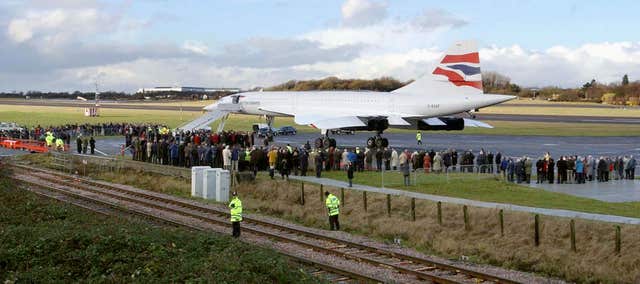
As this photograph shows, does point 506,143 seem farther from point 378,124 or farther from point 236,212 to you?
point 236,212

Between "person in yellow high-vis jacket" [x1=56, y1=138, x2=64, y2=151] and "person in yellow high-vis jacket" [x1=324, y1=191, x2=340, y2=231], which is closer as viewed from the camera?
"person in yellow high-vis jacket" [x1=324, y1=191, x2=340, y2=231]

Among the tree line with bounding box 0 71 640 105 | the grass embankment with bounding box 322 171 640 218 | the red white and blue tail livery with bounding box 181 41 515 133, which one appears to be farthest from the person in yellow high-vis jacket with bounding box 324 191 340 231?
the tree line with bounding box 0 71 640 105

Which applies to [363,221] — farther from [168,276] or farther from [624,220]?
[168,276]

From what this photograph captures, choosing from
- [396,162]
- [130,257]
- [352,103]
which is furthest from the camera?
[352,103]

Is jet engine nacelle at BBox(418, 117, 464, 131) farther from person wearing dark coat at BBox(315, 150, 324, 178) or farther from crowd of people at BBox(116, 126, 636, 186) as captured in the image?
person wearing dark coat at BBox(315, 150, 324, 178)

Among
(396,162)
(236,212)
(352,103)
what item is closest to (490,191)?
(396,162)

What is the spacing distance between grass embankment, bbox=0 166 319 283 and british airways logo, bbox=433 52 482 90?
106ft

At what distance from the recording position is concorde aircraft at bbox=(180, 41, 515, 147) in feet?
157

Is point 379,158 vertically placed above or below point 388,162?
above

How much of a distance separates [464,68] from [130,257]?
35.3m

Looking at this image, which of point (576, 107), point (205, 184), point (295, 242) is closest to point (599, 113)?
point (576, 107)

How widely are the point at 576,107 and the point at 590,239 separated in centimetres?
10370

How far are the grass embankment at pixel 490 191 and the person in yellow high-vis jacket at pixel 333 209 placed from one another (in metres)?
6.63

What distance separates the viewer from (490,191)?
29.7 metres
